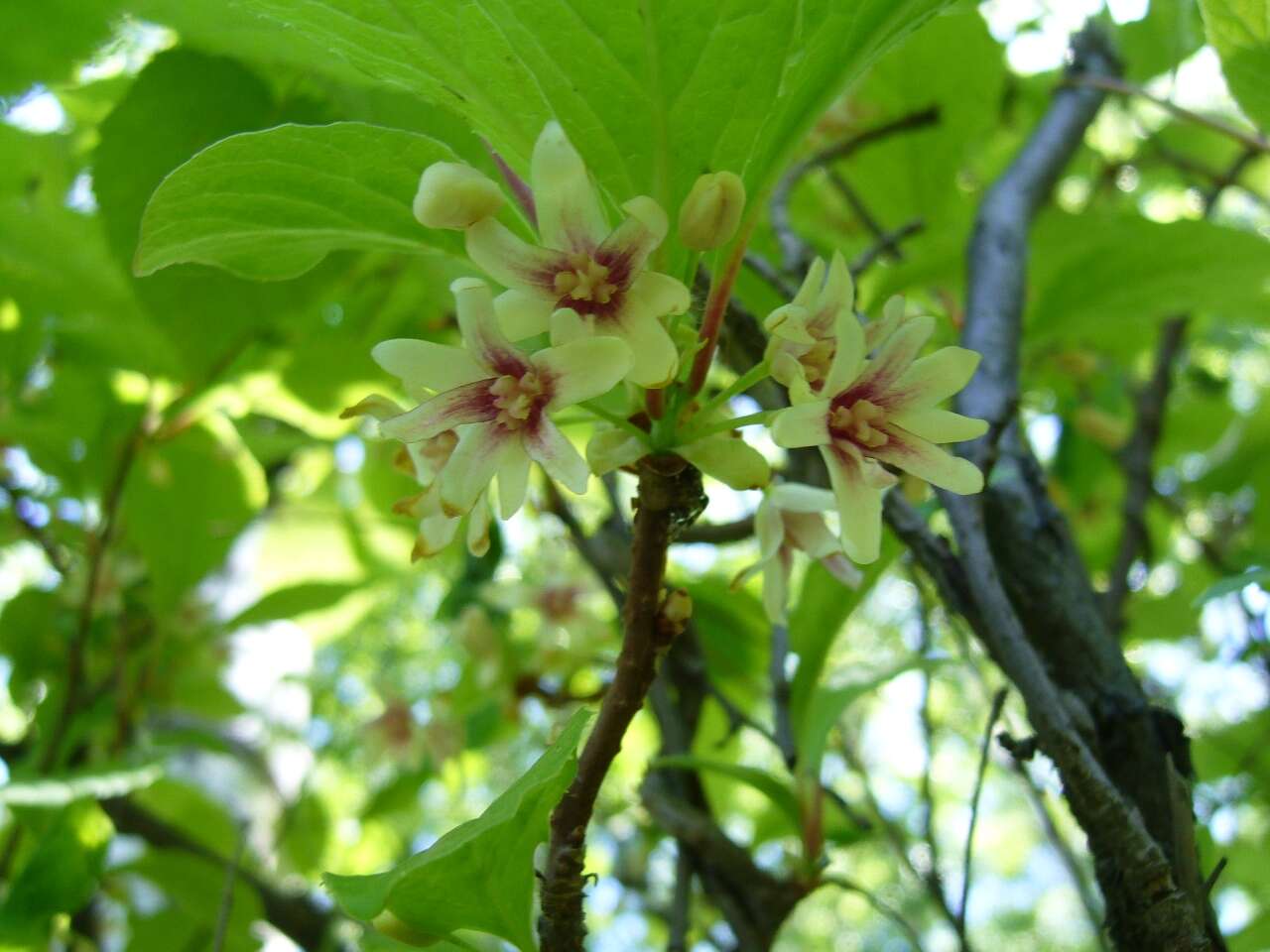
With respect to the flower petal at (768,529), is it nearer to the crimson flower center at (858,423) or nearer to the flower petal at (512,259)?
the crimson flower center at (858,423)

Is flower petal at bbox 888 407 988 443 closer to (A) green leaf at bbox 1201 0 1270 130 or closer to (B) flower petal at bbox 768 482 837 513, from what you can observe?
(B) flower petal at bbox 768 482 837 513

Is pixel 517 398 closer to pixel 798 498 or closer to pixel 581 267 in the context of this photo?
pixel 581 267

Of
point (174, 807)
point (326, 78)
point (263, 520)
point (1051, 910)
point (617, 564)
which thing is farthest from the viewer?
point (1051, 910)

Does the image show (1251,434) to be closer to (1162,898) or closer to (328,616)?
(1162,898)

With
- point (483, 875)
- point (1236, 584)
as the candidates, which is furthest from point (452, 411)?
point (1236, 584)

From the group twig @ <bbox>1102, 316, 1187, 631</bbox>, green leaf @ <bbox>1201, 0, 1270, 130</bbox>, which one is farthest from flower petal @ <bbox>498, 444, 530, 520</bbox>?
Result: twig @ <bbox>1102, 316, 1187, 631</bbox>

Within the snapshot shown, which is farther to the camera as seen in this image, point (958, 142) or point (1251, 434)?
point (1251, 434)

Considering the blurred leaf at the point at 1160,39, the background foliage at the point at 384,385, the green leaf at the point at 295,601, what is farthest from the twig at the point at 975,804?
the green leaf at the point at 295,601

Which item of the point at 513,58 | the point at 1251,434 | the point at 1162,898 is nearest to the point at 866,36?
the point at 513,58
